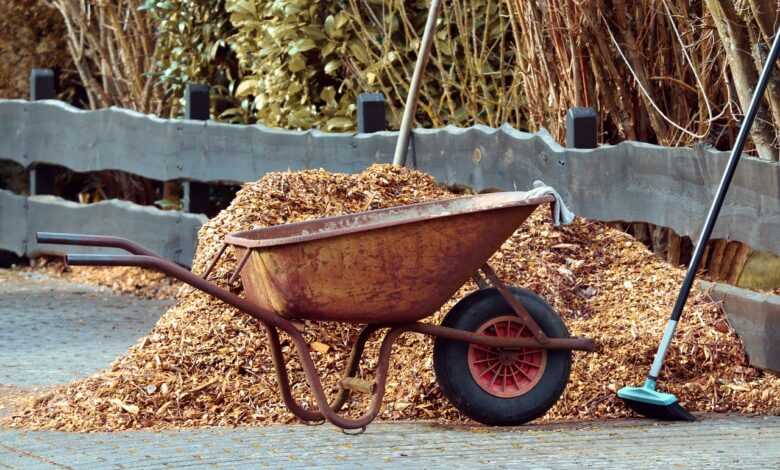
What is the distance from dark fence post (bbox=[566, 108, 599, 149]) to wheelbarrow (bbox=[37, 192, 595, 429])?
1.71m

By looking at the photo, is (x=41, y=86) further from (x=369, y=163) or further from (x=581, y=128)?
(x=581, y=128)

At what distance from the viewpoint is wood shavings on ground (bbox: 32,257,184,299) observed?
9.67 m

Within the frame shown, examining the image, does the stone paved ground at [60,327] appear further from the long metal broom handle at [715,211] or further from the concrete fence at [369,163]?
the long metal broom handle at [715,211]

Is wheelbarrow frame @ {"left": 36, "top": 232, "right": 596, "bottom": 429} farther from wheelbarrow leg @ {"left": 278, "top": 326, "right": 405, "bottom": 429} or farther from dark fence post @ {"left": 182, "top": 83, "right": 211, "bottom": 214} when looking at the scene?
dark fence post @ {"left": 182, "top": 83, "right": 211, "bottom": 214}

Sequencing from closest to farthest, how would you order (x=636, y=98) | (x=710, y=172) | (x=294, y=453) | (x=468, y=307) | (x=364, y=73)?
1. (x=294, y=453)
2. (x=468, y=307)
3. (x=710, y=172)
4. (x=636, y=98)
5. (x=364, y=73)

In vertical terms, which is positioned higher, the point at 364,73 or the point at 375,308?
the point at 364,73

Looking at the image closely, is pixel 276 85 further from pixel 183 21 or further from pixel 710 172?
pixel 710 172

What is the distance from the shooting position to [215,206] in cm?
1095

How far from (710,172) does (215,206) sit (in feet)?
17.0

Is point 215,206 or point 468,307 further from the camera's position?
point 215,206

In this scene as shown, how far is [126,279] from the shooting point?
9992mm

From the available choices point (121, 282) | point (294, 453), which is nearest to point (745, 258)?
point (294, 453)

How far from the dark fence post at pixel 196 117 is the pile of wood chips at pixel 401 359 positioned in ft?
8.73

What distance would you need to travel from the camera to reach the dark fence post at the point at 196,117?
31.7 ft
